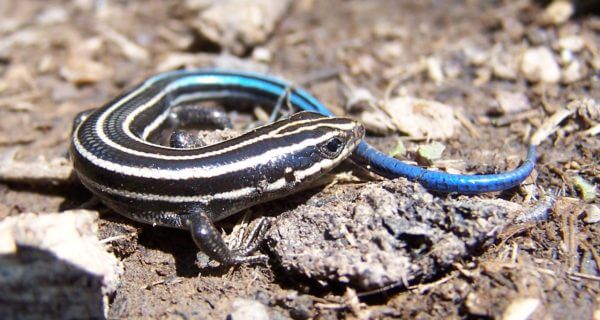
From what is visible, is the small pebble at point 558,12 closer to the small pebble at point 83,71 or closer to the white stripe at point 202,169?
the white stripe at point 202,169

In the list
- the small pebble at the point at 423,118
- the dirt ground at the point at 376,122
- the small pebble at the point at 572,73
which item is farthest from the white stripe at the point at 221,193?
the small pebble at the point at 572,73

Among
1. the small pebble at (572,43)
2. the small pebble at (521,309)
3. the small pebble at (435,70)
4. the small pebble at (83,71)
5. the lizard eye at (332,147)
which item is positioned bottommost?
the small pebble at (83,71)

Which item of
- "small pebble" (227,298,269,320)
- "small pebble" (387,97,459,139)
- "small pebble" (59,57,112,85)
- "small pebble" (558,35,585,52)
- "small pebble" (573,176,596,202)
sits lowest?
"small pebble" (59,57,112,85)

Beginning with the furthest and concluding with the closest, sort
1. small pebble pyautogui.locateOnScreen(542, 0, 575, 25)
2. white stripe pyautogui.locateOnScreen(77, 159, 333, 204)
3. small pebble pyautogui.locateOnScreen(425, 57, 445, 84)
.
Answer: small pebble pyautogui.locateOnScreen(542, 0, 575, 25)
small pebble pyautogui.locateOnScreen(425, 57, 445, 84)
white stripe pyautogui.locateOnScreen(77, 159, 333, 204)

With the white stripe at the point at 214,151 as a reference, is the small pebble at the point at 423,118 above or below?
above

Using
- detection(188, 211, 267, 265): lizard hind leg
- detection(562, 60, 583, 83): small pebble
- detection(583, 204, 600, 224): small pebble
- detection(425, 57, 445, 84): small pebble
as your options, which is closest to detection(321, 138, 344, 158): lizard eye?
detection(188, 211, 267, 265): lizard hind leg

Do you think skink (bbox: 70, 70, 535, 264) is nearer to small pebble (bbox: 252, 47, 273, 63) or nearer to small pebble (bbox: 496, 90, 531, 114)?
small pebble (bbox: 496, 90, 531, 114)

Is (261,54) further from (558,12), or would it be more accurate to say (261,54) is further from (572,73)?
(558,12)

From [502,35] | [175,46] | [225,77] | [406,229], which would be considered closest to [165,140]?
[225,77]
